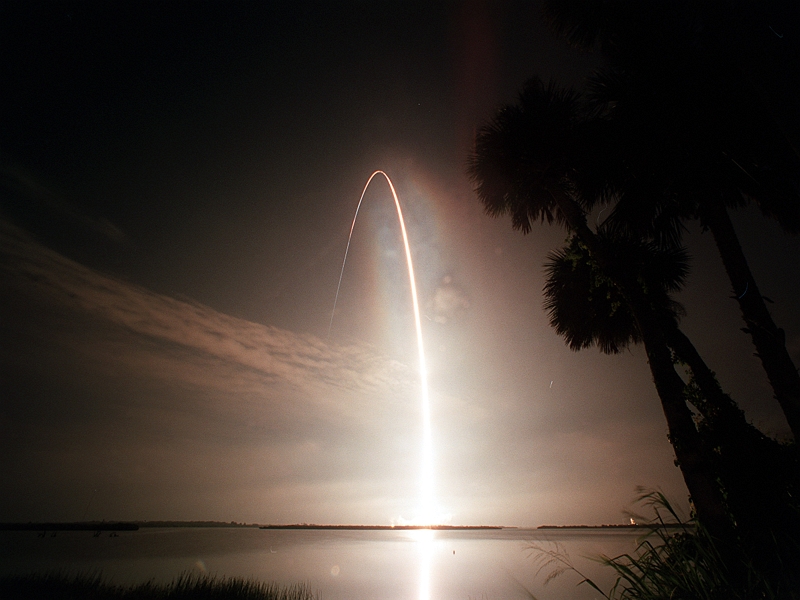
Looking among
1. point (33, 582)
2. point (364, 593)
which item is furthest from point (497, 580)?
point (33, 582)

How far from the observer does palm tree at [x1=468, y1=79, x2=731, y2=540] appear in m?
4.48

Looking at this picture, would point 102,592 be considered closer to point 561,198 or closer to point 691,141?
point 561,198

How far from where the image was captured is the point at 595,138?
6570 mm

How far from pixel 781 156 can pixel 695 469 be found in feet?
15.1

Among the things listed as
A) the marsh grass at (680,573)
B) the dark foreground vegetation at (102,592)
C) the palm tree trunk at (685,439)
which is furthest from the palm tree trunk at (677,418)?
the dark foreground vegetation at (102,592)

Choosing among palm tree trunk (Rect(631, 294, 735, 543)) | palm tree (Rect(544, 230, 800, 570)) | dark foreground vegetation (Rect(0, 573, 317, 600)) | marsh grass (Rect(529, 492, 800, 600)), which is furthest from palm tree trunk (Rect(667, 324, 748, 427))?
dark foreground vegetation (Rect(0, 573, 317, 600))

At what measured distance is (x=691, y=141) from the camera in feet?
18.2

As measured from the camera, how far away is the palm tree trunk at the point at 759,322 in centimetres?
473

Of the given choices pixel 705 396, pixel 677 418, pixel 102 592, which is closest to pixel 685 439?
pixel 677 418

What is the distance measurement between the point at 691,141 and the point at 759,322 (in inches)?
109

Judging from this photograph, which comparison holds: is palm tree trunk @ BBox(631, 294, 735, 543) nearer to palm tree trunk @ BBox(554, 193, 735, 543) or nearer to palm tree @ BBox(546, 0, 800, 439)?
palm tree trunk @ BBox(554, 193, 735, 543)

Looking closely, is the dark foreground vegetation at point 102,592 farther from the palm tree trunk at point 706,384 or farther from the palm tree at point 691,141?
the palm tree at point 691,141

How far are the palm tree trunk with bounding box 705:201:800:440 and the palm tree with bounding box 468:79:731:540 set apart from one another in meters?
1.05

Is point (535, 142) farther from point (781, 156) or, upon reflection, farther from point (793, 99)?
point (793, 99)
